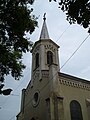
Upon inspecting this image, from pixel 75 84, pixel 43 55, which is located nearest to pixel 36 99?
pixel 75 84

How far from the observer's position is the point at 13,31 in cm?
895

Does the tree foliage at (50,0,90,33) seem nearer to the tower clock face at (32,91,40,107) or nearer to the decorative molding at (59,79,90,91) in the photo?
the decorative molding at (59,79,90,91)

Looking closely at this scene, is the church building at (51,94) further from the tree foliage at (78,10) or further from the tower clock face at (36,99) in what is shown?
the tree foliage at (78,10)

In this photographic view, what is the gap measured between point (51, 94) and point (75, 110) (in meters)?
2.78

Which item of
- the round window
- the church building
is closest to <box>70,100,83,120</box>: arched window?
the church building

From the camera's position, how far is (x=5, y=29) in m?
9.04

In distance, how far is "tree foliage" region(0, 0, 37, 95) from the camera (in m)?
8.53

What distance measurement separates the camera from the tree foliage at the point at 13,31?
853 centimetres

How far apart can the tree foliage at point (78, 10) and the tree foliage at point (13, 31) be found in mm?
2353

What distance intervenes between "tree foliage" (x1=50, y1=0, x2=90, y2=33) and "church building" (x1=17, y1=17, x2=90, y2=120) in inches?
387

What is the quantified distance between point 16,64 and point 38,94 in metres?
9.50

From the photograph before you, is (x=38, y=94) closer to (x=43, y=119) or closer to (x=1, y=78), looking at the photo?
(x=43, y=119)

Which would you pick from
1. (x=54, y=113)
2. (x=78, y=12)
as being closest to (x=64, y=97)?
(x=54, y=113)

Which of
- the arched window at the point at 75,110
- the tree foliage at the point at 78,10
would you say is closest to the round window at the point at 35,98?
the arched window at the point at 75,110
